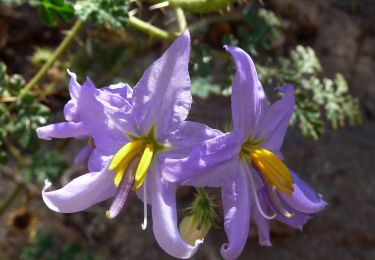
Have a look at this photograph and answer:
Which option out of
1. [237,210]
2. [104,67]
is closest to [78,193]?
[237,210]

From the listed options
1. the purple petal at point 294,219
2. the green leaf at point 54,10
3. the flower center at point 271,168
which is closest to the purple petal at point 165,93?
the flower center at point 271,168

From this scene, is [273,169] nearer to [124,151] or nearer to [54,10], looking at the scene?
[124,151]

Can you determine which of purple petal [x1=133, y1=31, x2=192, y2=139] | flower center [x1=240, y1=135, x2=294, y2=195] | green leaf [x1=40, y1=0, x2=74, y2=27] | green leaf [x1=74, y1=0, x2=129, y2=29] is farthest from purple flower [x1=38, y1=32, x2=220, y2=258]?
green leaf [x1=40, y1=0, x2=74, y2=27]

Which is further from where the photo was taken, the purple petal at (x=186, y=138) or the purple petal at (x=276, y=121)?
the purple petal at (x=276, y=121)

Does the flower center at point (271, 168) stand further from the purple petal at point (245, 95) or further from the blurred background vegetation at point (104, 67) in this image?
the blurred background vegetation at point (104, 67)

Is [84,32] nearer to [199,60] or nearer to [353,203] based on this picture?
[199,60]

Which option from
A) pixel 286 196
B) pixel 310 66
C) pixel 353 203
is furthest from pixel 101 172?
pixel 353 203

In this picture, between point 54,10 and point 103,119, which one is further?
point 54,10
